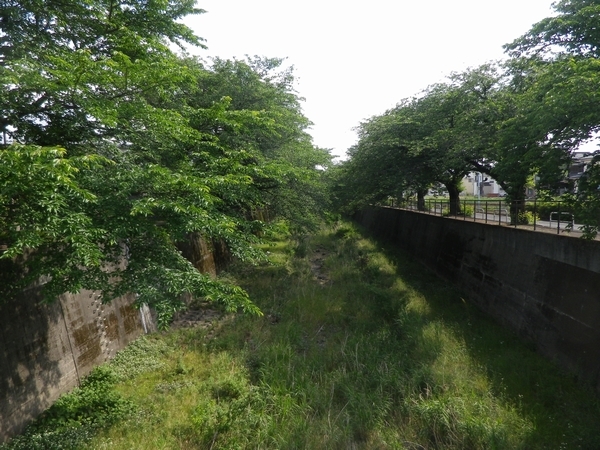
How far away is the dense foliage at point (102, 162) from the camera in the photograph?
485 centimetres

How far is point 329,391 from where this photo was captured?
26.3 feet

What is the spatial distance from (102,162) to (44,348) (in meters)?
4.03

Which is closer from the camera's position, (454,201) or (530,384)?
(530,384)

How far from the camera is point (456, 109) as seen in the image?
682 inches

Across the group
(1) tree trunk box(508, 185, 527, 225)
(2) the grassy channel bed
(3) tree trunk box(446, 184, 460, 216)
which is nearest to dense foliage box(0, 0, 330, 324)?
(2) the grassy channel bed

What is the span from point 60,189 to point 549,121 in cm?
1045

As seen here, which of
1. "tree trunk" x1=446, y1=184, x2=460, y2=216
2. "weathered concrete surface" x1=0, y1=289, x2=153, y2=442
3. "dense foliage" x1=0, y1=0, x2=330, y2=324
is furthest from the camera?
"tree trunk" x1=446, y1=184, x2=460, y2=216

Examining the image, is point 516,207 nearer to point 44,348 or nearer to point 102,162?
point 102,162

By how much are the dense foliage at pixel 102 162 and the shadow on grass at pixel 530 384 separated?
6.15m

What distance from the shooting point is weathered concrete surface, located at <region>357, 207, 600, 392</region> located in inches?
338

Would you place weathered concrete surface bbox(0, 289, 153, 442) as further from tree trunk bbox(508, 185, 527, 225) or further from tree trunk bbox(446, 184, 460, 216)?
tree trunk bbox(446, 184, 460, 216)

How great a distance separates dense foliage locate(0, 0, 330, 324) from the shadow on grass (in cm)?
615

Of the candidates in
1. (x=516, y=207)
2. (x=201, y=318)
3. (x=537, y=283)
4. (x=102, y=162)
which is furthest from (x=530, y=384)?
(x=102, y=162)

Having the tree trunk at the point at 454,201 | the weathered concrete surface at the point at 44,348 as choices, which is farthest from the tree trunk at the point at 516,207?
the weathered concrete surface at the point at 44,348
